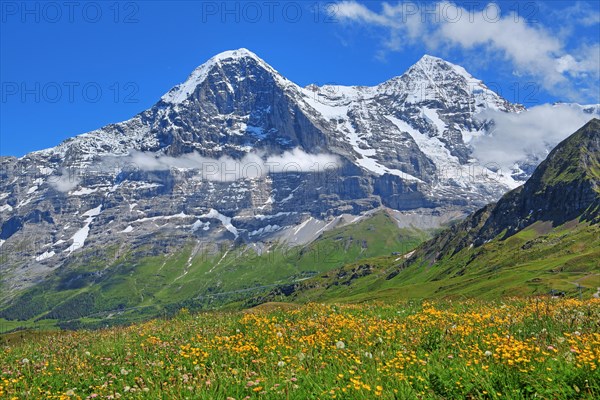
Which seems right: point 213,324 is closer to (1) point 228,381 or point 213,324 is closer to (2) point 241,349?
A: (2) point 241,349

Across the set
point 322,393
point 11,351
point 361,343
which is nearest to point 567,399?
point 322,393

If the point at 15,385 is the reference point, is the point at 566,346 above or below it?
below

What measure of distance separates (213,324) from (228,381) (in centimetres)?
988

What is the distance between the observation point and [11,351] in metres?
20.2

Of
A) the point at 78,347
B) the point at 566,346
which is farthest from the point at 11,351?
the point at 566,346

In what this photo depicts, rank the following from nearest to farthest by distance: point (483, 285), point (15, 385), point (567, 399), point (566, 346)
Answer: point (567, 399) → point (566, 346) → point (15, 385) → point (483, 285)

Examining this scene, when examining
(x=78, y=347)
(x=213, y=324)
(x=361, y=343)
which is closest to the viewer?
(x=361, y=343)

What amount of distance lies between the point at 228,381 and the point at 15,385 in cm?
665

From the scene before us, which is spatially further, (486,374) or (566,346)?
(566,346)

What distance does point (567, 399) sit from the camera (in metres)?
9.44

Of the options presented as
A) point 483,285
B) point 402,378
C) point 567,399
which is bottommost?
point 483,285

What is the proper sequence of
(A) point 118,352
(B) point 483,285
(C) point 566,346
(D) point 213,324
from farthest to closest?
(B) point 483,285 < (D) point 213,324 < (A) point 118,352 < (C) point 566,346

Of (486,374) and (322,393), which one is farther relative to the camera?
(486,374)

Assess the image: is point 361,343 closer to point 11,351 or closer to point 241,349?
point 241,349
